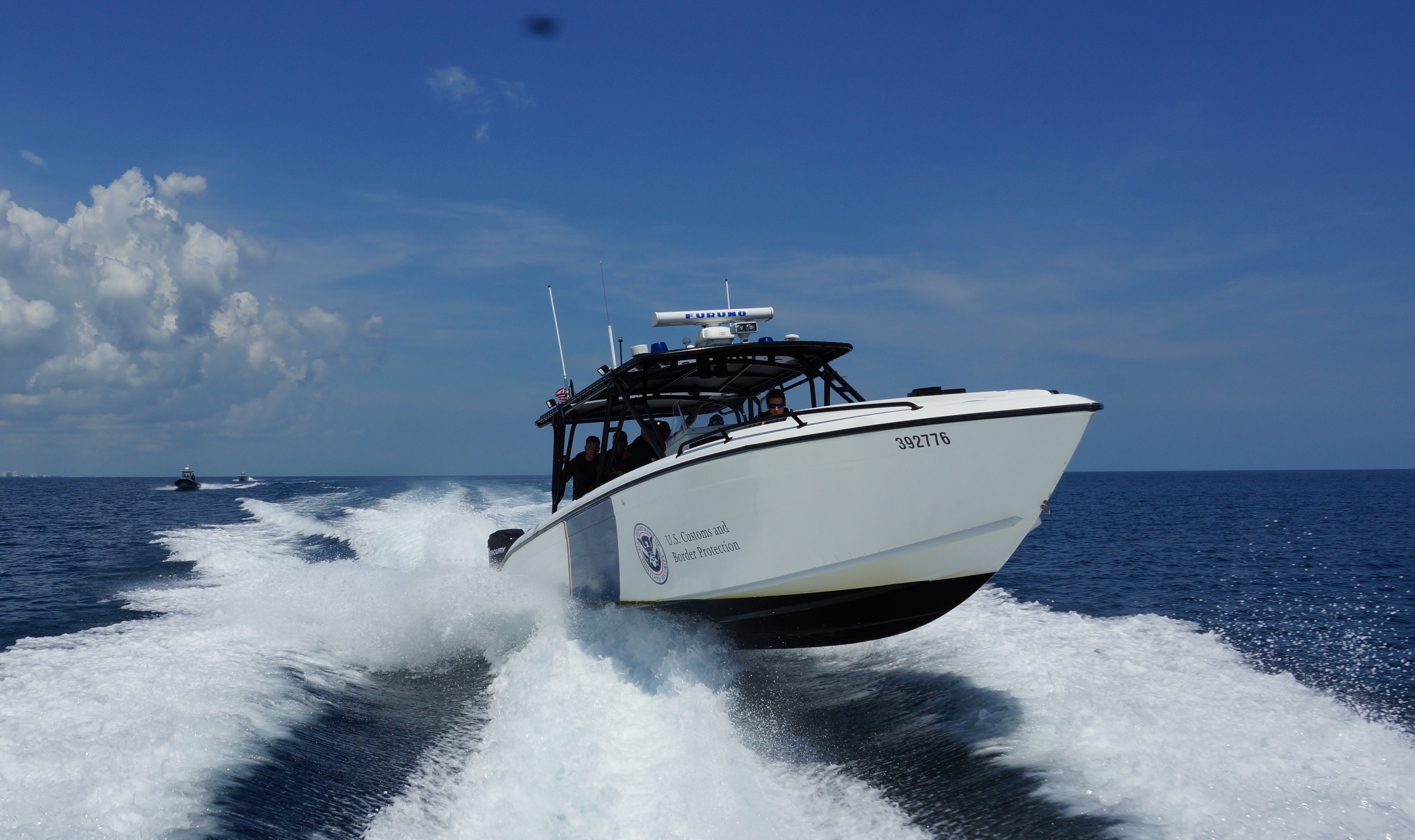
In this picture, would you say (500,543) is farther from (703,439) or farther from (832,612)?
(832,612)

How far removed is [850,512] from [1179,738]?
7.86 ft

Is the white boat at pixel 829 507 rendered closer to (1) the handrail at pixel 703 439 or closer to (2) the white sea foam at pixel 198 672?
(1) the handrail at pixel 703 439

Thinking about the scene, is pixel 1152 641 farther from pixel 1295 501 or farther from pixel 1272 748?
pixel 1295 501

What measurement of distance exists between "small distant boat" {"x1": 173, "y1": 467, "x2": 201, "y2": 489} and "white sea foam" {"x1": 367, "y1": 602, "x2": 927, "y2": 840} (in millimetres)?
75007

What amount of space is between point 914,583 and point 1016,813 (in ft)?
5.35

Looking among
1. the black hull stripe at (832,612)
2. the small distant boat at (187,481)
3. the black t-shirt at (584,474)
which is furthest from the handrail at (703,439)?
the small distant boat at (187,481)

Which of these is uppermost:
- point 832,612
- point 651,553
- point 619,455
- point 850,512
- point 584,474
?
point 619,455

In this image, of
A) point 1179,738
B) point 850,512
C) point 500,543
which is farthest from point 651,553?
point 500,543

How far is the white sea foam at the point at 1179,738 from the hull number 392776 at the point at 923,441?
1991mm

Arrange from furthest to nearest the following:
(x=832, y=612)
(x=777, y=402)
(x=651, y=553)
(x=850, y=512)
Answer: (x=777, y=402)
(x=651, y=553)
(x=832, y=612)
(x=850, y=512)

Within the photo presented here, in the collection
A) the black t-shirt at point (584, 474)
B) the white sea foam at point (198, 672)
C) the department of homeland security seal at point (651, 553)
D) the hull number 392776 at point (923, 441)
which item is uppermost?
the hull number 392776 at point (923, 441)

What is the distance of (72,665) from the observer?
19.1 feet

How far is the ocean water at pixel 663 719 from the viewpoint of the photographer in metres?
3.90

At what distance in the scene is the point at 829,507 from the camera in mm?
5168
